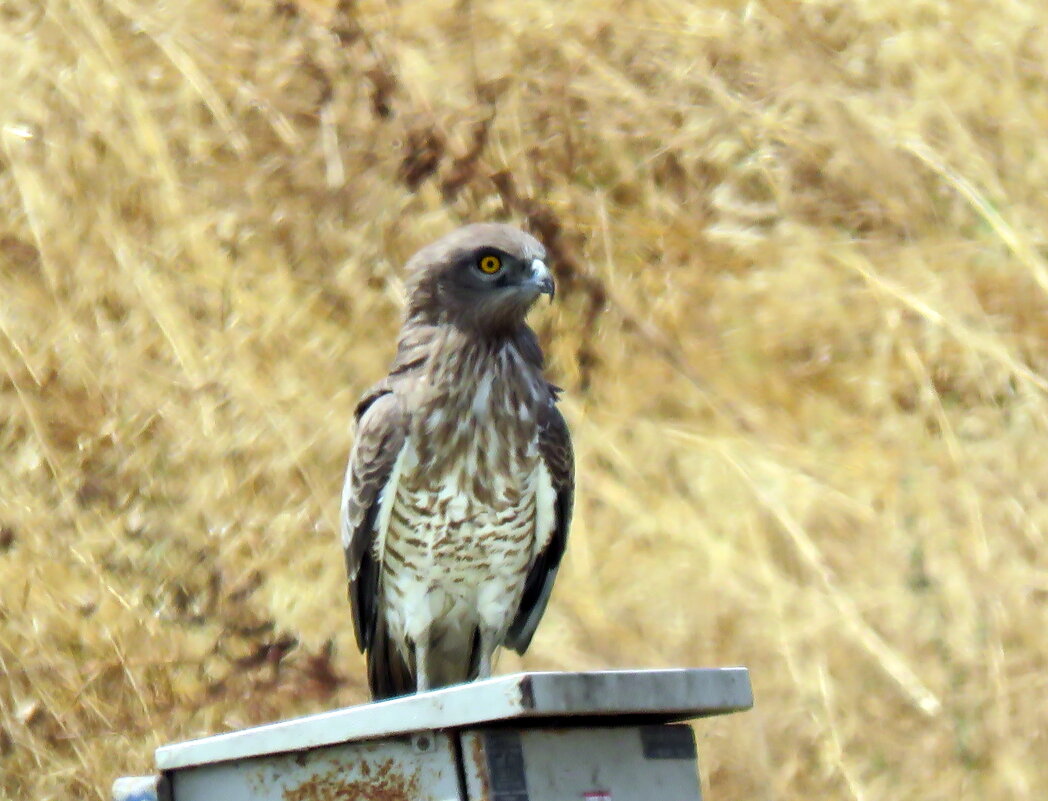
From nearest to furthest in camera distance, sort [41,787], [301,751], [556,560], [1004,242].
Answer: [301,751]
[556,560]
[41,787]
[1004,242]

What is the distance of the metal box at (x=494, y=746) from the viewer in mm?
2297

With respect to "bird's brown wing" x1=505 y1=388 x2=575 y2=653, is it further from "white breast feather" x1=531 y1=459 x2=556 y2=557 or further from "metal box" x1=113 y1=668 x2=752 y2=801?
"metal box" x1=113 y1=668 x2=752 y2=801

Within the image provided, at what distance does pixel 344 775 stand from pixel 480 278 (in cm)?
140

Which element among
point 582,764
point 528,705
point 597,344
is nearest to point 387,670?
point 582,764

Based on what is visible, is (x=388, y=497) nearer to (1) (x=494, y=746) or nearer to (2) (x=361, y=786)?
(2) (x=361, y=786)

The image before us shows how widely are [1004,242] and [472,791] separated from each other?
3.76 meters

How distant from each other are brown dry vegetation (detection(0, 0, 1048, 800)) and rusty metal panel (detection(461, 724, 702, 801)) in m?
2.05

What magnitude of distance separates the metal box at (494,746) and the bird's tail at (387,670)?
3.76ft

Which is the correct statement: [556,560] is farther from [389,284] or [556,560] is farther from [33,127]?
[33,127]

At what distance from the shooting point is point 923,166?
5805mm

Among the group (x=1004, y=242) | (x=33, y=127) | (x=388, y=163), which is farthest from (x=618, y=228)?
(x=33, y=127)

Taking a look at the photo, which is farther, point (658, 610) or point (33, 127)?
point (33, 127)

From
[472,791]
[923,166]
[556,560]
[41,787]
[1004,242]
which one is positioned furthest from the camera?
[923,166]

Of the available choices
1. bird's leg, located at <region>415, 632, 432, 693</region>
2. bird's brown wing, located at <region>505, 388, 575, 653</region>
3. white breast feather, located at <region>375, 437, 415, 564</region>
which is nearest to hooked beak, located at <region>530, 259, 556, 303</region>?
bird's brown wing, located at <region>505, 388, 575, 653</region>
